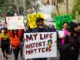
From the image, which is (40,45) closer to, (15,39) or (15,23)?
(15,39)

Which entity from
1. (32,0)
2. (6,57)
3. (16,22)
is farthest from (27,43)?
(32,0)

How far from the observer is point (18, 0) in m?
80.8

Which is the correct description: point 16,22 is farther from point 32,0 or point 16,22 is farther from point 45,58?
point 32,0

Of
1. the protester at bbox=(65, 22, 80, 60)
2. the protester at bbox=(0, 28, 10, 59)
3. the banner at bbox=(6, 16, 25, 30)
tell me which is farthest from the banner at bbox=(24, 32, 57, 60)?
the protester at bbox=(0, 28, 10, 59)

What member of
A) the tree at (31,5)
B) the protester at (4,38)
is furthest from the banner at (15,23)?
the tree at (31,5)

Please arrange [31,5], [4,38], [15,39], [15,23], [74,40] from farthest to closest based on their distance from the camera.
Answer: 1. [31,5]
2. [4,38]
3. [15,23]
4. [15,39]
5. [74,40]

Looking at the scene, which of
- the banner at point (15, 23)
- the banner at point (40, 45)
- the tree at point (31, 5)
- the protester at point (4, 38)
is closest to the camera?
the banner at point (40, 45)

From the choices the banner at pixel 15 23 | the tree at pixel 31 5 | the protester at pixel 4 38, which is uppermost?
the banner at pixel 15 23

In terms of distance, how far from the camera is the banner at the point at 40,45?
342 inches

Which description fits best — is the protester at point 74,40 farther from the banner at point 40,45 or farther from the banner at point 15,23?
the banner at point 15,23

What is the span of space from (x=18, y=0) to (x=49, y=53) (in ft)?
238

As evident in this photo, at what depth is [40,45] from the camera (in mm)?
8906

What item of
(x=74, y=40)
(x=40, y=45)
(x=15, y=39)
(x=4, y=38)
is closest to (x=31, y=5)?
(x=4, y=38)

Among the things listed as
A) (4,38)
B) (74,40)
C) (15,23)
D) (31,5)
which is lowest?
(31,5)
